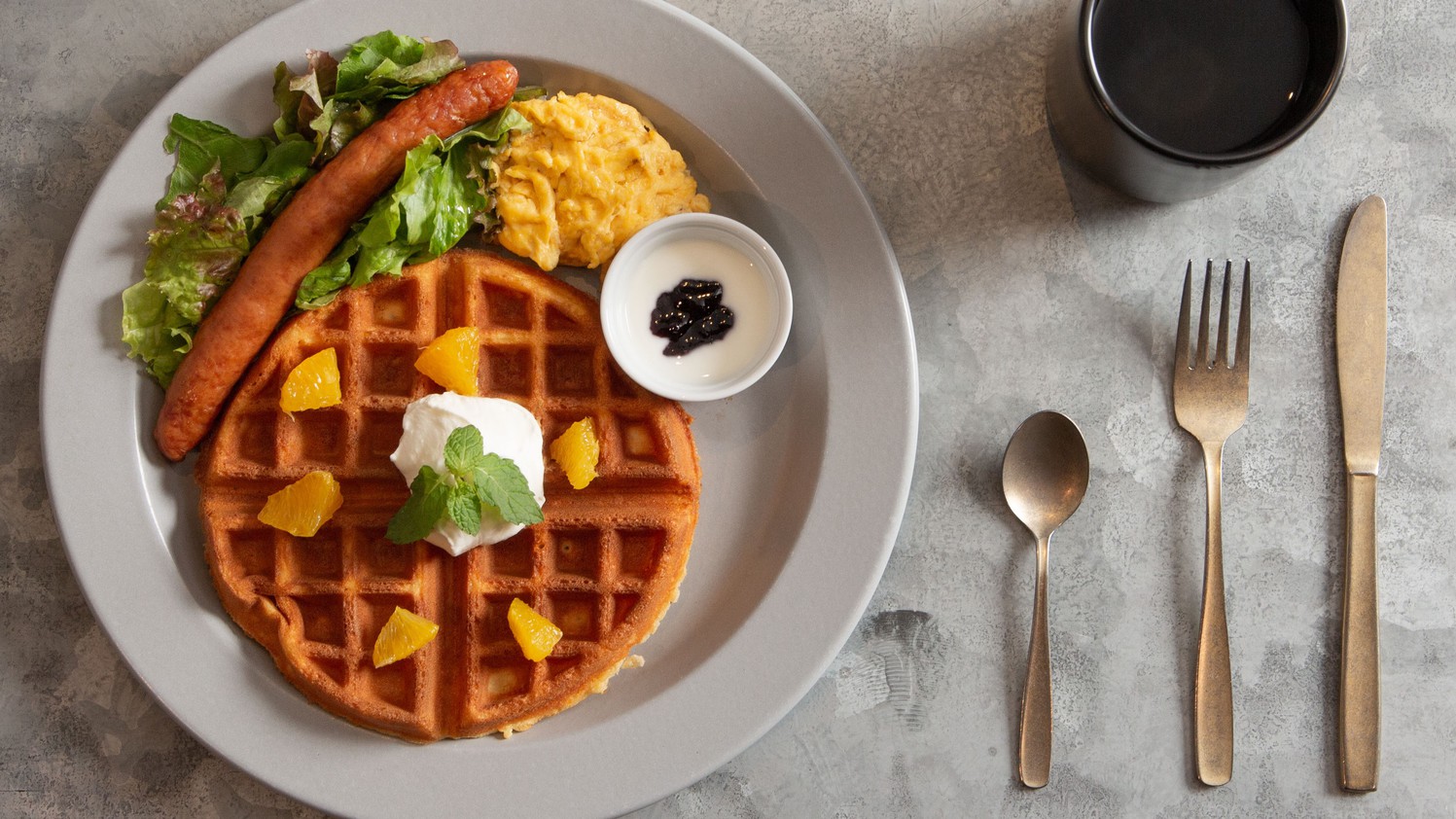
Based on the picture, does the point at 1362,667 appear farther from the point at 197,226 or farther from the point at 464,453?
the point at 197,226

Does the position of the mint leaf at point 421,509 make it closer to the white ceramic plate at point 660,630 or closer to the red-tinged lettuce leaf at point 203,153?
the white ceramic plate at point 660,630

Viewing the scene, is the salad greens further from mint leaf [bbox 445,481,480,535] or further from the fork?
the fork

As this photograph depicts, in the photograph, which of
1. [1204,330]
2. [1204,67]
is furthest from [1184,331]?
[1204,67]

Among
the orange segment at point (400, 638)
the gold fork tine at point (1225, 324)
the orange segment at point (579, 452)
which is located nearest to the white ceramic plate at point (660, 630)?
the orange segment at point (400, 638)

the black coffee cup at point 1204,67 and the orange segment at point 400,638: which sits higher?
the black coffee cup at point 1204,67

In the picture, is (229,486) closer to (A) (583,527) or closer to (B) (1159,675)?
(A) (583,527)
